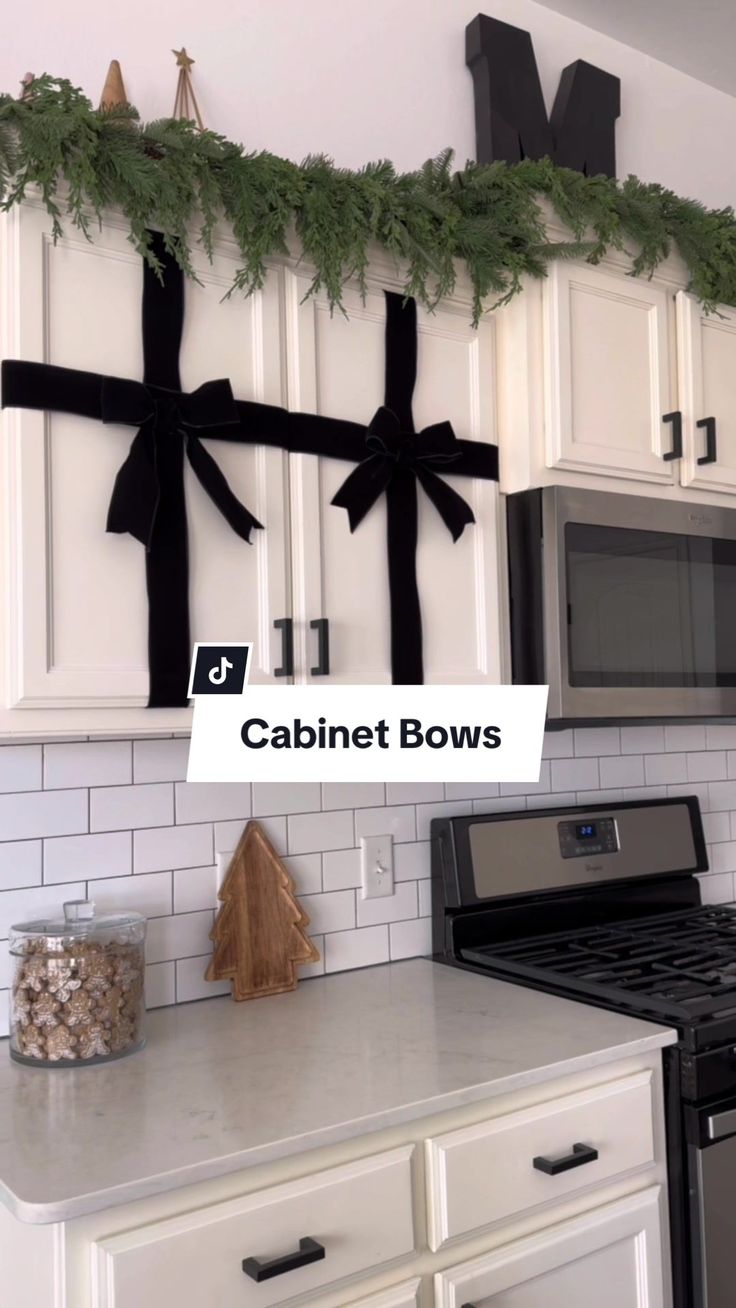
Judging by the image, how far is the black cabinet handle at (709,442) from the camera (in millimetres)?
2096

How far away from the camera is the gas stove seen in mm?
1611

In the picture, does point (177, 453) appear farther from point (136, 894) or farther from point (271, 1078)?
point (271, 1078)

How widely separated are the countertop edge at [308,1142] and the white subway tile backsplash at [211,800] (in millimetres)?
700

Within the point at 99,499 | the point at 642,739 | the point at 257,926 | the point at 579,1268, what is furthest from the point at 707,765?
the point at 99,499

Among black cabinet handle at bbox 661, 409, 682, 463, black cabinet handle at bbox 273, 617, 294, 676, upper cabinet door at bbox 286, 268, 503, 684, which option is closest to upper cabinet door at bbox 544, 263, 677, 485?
black cabinet handle at bbox 661, 409, 682, 463

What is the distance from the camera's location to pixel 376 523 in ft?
5.85

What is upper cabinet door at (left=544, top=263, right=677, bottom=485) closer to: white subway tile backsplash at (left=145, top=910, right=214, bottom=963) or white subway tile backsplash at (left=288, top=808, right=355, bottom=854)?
white subway tile backsplash at (left=288, top=808, right=355, bottom=854)

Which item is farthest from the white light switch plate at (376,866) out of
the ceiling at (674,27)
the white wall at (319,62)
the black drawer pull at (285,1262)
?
the ceiling at (674,27)

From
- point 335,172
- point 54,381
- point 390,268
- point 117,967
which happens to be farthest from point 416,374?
point 117,967

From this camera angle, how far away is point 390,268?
72.3 inches

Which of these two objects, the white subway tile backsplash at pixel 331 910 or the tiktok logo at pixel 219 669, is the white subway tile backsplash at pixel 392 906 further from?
the tiktok logo at pixel 219 669

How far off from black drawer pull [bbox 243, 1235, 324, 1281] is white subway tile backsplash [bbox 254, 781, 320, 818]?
0.82 metres

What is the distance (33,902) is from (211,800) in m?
0.35

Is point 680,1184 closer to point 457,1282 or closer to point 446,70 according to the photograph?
point 457,1282
